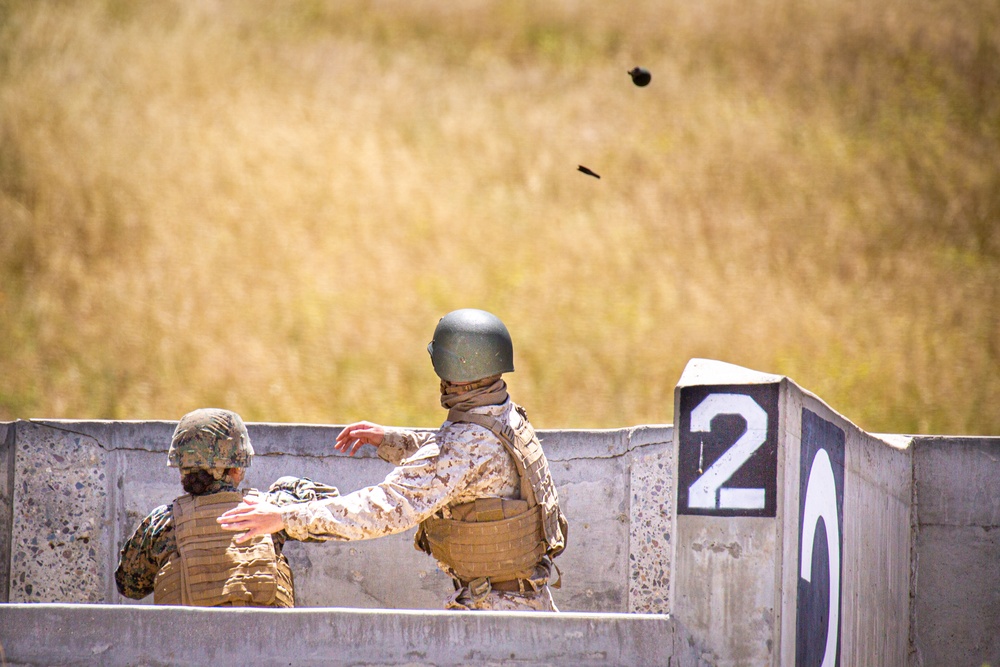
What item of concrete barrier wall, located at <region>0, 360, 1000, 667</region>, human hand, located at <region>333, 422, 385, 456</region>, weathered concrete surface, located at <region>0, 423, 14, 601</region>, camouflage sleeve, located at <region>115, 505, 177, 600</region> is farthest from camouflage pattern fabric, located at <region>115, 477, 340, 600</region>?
weathered concrete surface, located at <region>0, 423, 14, 601</region>

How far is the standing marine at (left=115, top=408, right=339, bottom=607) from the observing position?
4.85 metres

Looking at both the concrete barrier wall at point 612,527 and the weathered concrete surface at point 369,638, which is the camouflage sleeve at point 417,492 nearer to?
the weathered concrete surface at point 369,638

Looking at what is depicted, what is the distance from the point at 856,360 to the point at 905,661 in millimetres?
11013

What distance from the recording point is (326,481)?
20.6 feet

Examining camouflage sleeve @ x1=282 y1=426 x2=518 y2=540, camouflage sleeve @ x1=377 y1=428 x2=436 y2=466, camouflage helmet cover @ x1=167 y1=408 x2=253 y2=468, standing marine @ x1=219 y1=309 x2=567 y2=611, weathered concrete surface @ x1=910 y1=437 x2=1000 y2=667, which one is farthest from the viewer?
weathered concrete surface @ x1=910 y1=437 x2=1000 y2=667

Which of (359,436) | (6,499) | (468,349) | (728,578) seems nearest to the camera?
(728,578)

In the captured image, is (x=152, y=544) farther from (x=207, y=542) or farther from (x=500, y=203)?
(x=500, y=203)

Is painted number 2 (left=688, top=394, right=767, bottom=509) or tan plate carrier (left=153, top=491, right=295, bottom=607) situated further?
tan plate carrier (left=153, top=491, right=295, bottom=607)

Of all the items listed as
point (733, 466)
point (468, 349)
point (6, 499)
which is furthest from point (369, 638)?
point (6, 499)

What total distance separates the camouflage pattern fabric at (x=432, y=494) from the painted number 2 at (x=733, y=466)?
105 centimetres

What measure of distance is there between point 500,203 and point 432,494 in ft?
48.2

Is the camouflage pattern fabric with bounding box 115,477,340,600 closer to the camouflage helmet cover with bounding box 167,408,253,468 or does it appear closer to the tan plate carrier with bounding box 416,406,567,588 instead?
the camouflage helmet cover with bounding box 167,408,253,468

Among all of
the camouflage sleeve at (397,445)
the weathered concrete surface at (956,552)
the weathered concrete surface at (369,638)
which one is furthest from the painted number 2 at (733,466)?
the weathered concrete surface at (956,552)

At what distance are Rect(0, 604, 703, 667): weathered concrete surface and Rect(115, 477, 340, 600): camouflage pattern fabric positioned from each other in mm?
994
